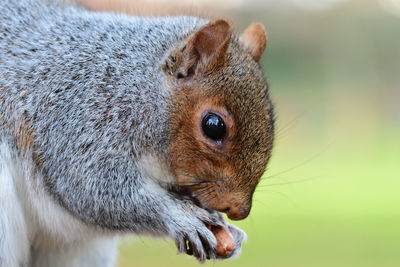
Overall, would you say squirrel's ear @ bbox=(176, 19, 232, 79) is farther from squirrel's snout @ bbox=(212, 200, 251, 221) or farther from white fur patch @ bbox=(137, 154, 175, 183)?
squirrel's snout @ bbox=(212, 200, 251, 221)

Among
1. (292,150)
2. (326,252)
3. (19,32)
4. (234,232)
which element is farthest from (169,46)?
(292,150)

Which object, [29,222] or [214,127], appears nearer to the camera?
[214,127]

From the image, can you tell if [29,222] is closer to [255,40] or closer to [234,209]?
[234,209]

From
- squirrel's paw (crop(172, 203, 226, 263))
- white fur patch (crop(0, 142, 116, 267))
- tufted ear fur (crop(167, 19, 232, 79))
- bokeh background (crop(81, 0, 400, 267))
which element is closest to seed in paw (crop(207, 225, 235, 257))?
squirrel's paw (crop(172, 203, 226, 263))

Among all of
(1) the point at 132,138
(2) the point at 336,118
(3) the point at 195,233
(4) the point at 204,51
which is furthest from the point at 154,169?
(2) the point at 336,118

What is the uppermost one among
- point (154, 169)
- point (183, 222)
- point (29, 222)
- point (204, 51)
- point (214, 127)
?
point (204, 51)

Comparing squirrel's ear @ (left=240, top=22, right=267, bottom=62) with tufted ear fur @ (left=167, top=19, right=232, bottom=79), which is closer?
tufted ear fur @ (left=167, top=19, right=232, bottom=79)

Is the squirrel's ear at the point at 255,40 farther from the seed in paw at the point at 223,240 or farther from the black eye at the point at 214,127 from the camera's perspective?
the seed in paw at the point at 223,240

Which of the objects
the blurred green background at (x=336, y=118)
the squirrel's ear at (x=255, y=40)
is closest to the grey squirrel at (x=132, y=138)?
the squirrel's ear at (x=255, y=40)
